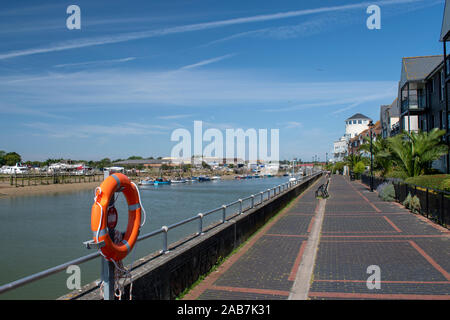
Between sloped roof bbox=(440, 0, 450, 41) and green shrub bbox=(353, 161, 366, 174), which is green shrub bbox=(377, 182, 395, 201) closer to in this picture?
sloped roof bbox=(440, 0, 450, 41)

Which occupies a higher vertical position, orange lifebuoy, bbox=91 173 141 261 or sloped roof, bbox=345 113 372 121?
sloped roof, bbox=345 113 372 121

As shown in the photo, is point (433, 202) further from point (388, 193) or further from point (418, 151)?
point (418, 151)

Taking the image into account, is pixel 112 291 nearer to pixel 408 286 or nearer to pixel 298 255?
pixel 408 286

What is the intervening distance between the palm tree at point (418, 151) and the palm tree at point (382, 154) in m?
1.35

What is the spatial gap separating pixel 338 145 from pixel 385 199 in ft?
394

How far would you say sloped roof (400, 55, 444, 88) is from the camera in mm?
33844

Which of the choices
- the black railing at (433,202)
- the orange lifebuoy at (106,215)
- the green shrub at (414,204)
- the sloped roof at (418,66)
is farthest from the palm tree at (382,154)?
the orange lifebuoy at (106,215)

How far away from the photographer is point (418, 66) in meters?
35.3

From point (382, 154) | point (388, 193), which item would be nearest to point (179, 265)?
point (388, 193)

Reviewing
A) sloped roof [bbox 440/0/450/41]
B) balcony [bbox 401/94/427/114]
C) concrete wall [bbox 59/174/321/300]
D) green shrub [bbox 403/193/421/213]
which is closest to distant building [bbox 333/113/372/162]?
balcony [bbox 401/94/427/114]

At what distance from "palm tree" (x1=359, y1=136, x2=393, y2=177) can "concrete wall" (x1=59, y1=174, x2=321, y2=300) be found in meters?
18.7

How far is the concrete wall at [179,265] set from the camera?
5.33 meters

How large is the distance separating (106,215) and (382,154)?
2536 cm
